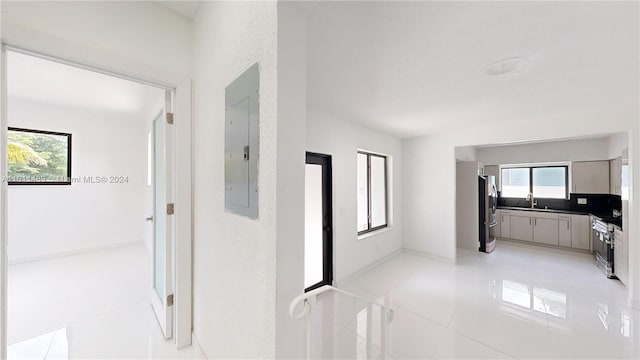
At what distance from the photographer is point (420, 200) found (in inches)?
188

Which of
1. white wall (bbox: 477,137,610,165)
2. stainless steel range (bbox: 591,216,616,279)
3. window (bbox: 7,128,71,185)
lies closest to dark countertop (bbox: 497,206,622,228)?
stainless steel range (bbox: 591,216,616,279)

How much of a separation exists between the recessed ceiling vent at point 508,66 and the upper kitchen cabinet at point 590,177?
4.84 metres

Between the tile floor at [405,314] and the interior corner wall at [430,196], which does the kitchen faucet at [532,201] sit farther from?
the interior corner wall at [430,196]

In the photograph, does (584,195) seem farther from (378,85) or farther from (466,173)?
(378,85)

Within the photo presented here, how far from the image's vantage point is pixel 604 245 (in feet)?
12.3

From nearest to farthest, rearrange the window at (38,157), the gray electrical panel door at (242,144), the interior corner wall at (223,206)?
1. the interior corner wall at (223,206)
2. the gray electrical panel door at (242,144)
3. the window at (38,157)

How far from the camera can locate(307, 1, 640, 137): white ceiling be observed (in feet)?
4.49

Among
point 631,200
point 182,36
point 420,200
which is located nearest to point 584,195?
point 631,200

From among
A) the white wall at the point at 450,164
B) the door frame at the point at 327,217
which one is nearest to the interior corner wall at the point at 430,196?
the white wall at the point at 450,164

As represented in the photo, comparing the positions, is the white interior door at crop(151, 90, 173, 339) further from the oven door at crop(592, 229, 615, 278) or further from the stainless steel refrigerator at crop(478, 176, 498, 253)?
the oven door at crop(592, 229, 615, 278)

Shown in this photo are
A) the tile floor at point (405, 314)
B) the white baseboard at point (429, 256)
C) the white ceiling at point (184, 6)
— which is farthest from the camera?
the white baseboard at point (429, 256)

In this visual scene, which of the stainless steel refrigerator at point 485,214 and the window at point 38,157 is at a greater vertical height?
the window at point 38,157

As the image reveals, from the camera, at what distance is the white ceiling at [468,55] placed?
137cm

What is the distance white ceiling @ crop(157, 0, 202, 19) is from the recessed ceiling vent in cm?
249
